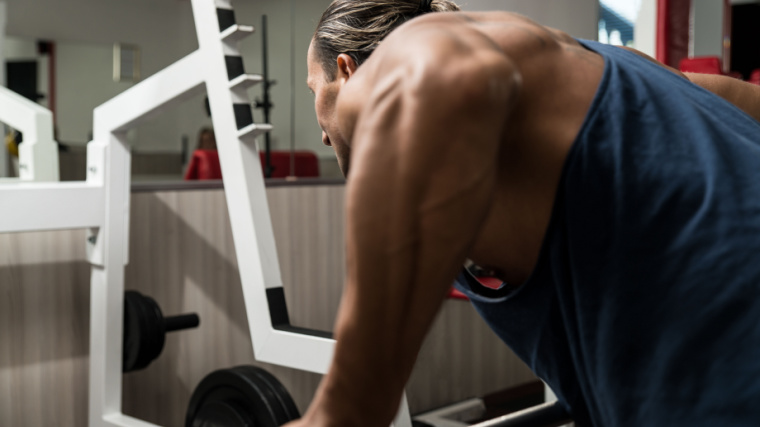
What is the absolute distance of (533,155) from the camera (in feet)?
1.74

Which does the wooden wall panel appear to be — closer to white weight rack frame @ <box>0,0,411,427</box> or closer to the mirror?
white weight rack frame @ <box>0,0,411,427</box>

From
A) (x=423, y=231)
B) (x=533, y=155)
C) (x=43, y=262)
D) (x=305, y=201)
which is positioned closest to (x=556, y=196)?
(x=533, y=155)

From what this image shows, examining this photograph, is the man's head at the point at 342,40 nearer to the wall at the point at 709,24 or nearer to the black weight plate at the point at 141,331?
the black weight plate at the point at 141,331

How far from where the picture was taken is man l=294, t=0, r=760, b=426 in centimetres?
43

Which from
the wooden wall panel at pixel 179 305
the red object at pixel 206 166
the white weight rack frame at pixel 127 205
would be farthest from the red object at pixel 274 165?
the white weight rack frame at pixel 127 205

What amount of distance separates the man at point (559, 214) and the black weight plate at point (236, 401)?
132cm

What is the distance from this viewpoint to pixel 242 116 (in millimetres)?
1722

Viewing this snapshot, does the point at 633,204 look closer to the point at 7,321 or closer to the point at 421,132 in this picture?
the point at 421,132

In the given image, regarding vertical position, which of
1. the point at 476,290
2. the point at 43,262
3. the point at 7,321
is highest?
the point at 476,290

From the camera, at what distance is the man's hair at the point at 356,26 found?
0.90 m

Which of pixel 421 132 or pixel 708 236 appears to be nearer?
pixel 421 132

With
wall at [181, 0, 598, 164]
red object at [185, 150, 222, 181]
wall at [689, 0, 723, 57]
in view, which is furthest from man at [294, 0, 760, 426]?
wall at [181, 0, 598, 164]

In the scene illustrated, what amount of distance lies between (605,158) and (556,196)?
0.04 metres

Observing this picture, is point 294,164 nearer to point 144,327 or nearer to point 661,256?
point 144,327
